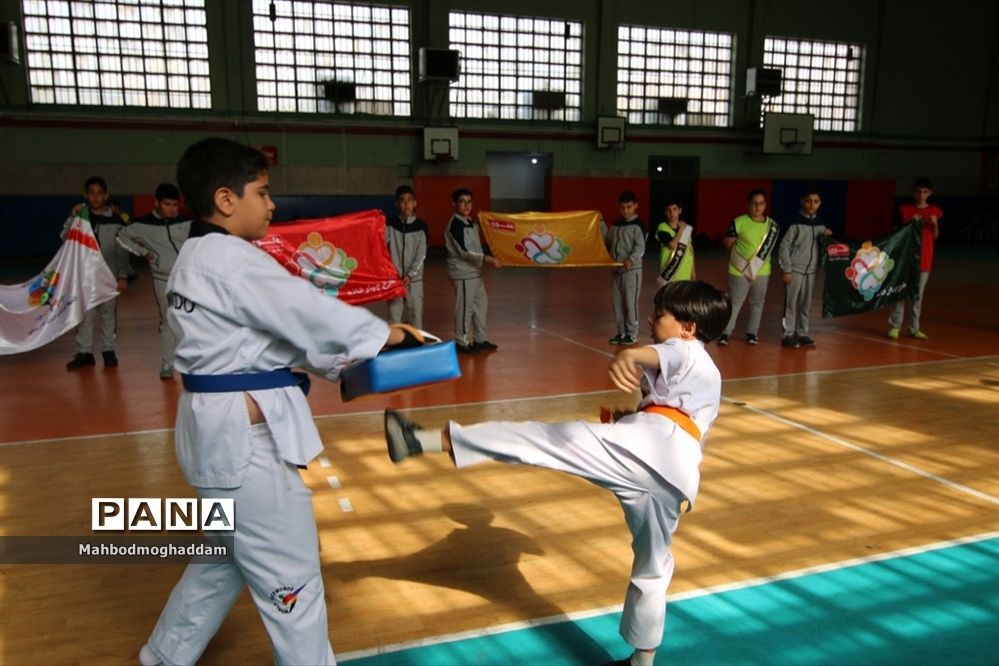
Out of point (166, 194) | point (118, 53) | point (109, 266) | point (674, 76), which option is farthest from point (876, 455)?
point (674, 76)

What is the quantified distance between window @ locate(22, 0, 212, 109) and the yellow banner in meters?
11.1

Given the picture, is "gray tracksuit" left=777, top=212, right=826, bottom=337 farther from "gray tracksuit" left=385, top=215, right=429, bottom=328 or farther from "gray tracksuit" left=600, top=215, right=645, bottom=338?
"gray tracksuit" left=385, top=215, right=429, bottom=328

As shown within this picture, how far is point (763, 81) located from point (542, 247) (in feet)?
46.5

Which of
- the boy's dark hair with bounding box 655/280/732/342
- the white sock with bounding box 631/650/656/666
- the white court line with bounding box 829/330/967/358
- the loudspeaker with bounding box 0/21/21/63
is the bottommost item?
the white court line with bounding box 829/330/967/358

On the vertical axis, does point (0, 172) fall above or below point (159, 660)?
above

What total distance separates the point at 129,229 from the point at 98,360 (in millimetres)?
1767

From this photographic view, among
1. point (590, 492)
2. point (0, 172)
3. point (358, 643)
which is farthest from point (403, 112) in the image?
point (358, 643)

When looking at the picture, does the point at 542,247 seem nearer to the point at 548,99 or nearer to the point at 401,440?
the point at 401,440

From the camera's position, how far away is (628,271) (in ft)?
28.1

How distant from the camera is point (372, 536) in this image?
145 inches

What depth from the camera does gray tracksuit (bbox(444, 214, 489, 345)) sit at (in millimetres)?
8117

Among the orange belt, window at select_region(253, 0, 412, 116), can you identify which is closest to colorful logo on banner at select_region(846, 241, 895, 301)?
the orange belt

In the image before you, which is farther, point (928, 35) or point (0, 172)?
point (928, 35)

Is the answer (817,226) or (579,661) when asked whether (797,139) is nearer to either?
(817,226)
